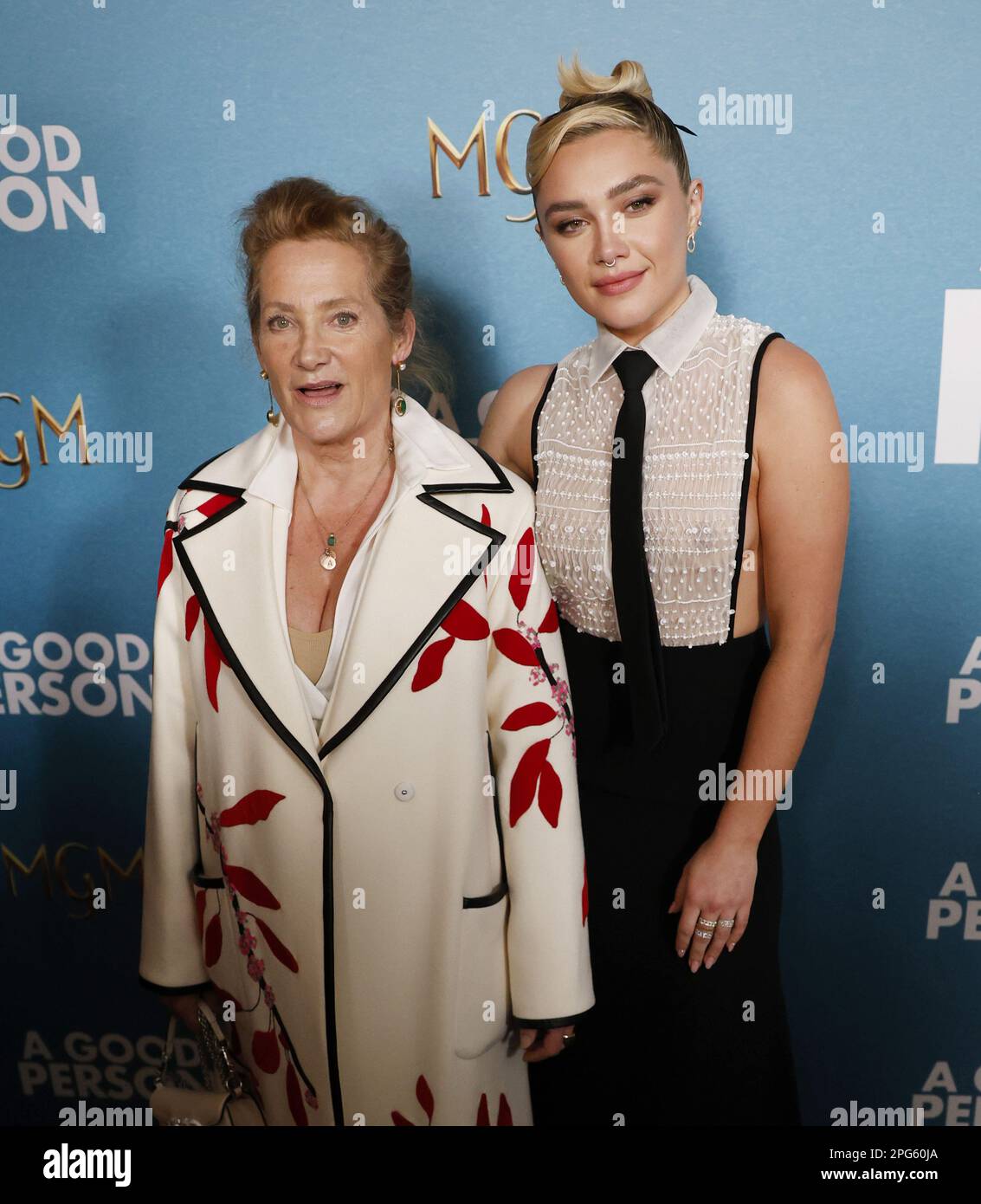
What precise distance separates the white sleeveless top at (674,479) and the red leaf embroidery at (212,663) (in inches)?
19.2

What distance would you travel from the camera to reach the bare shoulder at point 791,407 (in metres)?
1.50

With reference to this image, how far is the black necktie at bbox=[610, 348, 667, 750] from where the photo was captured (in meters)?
1.55

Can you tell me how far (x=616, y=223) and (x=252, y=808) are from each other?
3.00ft

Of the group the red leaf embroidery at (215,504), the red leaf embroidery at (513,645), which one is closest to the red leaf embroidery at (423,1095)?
the red leaf embroidery at (513,645)

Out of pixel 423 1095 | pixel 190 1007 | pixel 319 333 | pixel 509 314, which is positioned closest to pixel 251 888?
pixel 190 1007

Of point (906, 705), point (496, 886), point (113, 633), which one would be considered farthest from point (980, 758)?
point (113, 633)

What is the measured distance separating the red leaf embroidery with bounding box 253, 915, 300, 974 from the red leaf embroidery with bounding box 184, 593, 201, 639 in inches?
15.9

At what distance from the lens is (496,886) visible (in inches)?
61.7

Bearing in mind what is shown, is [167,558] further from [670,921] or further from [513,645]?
[670,921]

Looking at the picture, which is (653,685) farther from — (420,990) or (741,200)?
(741,200)

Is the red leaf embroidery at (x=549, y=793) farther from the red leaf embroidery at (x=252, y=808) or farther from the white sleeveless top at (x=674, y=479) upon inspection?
the red leaf embroidery at (x=252, y=808)

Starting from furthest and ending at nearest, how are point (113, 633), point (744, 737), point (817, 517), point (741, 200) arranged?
point (113, 633) → point (741, 200) → point (744, 737) → point (817, 517)

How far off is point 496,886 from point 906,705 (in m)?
1.00

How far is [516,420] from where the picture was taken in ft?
5.82
